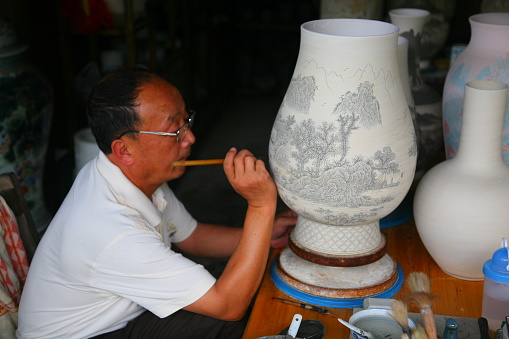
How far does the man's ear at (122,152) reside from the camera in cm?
166

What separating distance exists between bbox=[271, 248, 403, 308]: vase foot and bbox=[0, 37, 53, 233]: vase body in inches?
61.8

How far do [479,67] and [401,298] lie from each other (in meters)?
0.68

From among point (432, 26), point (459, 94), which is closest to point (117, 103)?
point (459, 94)

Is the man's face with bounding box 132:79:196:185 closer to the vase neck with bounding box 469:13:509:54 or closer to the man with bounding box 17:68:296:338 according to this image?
the man with bounding box 17:68:296:338

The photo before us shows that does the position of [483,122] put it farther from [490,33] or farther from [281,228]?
[281,228]

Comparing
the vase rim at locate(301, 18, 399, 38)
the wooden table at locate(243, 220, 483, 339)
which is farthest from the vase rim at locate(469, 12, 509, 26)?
the wooden table at locate(243, 220, 483, 339)

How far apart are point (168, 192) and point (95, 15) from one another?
160 centimetres

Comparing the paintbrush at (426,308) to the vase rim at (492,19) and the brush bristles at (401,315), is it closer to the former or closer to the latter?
the brush bristles at (401,315)

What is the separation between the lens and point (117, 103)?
5.31ft

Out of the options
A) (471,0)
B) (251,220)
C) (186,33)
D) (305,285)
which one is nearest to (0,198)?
(251,220)

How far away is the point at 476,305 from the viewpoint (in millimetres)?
1503

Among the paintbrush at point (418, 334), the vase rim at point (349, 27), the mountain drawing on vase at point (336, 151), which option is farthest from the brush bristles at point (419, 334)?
the vase rim at point (349, 27)

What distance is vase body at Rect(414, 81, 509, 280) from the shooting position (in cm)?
146

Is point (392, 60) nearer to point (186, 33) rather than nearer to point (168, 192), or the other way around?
point (168, 192)
